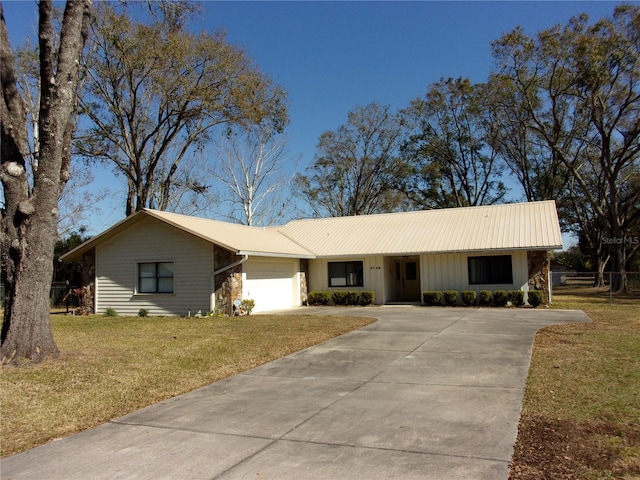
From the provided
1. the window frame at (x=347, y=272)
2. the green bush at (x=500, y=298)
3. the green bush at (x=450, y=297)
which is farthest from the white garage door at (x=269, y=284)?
the green bush at (x=500, y=298)

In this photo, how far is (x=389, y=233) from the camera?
2344 cm

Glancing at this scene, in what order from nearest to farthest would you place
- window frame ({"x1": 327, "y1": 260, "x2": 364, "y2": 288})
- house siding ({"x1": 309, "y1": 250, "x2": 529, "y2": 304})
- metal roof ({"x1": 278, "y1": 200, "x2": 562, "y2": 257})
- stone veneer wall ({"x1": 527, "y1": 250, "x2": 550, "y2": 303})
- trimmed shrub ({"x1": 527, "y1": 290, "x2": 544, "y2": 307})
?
trimmed shrub ({"x1": 527, "y1": 290, "x2": 544, "y2": 307}), stone veneer wall ({"x1": 527, "y1": 250, "x2": 550, "y2": 303}), house siding ({"x1": 309, "y1": 250, "x2": 529, "y2": 304}), metal roof ({"x1": 278, "y1": 200, "x2": 562, "y2": 257}), window frame ({"x1": 327, "y1": 260, "x2": 364, "y2": 288})

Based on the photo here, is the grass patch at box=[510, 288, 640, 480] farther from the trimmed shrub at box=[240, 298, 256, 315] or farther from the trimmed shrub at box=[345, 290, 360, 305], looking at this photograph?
the trimmed shrub at box=[345, 290, 360, 305]

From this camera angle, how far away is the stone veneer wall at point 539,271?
1927 cm

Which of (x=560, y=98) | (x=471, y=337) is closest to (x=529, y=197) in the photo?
(x=560, y=98)

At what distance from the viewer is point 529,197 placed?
38125 mm

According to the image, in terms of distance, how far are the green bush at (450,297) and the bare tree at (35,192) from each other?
15.4 m

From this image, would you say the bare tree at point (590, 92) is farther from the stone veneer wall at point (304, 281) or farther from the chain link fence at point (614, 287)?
the stone veneer wall at point (304, 281)

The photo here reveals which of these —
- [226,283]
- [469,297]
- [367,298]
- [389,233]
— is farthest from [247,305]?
[469,297]

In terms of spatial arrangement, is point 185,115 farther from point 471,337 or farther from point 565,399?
point 565,399

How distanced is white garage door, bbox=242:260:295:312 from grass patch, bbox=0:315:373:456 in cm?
387

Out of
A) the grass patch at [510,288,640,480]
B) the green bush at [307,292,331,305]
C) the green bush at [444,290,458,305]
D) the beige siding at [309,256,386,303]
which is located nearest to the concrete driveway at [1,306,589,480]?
the grass patch at [510,288,640,480]

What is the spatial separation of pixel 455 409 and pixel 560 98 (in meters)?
32.7

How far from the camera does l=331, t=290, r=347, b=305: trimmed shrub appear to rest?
2198cm
